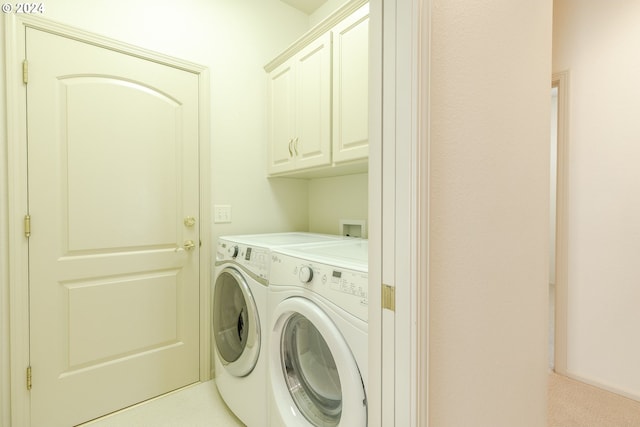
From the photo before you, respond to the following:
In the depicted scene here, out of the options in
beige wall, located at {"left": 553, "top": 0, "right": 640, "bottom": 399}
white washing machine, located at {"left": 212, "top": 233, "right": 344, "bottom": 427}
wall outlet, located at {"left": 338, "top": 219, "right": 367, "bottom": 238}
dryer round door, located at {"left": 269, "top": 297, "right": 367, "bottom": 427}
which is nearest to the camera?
dryer round door, located at {"left": 269, "top": 297, "right": 367, "bottom": 427}

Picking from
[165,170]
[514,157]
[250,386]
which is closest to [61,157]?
[165,170]

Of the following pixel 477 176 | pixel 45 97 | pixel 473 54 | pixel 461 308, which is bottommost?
pixel 461 308

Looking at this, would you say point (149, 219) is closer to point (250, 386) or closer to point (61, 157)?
point (61, 157)

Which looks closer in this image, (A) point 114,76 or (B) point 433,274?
(B) point 433,274

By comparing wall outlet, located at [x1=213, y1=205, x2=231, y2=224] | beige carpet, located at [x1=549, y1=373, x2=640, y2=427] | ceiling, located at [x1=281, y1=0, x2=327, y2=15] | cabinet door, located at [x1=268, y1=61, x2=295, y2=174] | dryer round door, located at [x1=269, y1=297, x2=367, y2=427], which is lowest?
beige carpet, located at [x1=549, y1=373, x2=640, y2=427]

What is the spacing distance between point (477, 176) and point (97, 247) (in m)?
1.81

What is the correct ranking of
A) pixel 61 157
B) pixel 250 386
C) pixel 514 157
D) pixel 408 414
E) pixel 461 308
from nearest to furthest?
1. pixel 408 414
2. pixel 461 308
3. pixel 514 157
4. pixel 250 386
5. pixel 61 157

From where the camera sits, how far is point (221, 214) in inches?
79.7

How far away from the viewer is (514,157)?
95cm

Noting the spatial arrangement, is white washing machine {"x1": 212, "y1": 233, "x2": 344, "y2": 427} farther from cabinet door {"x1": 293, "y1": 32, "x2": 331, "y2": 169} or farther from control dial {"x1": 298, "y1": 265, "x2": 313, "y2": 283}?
cabinet door {"x1": 293, "y1": 32, "x2": 331, "y2": 169}

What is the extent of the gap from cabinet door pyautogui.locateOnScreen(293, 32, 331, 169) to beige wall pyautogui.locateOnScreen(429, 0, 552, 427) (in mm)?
980

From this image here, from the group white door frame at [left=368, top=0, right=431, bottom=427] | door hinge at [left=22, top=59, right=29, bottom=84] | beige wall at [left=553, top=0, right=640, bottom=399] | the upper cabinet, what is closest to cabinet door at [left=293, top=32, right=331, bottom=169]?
the upper cabinet

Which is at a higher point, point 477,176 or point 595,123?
point 595,123

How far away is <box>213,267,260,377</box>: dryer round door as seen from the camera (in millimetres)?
1391
